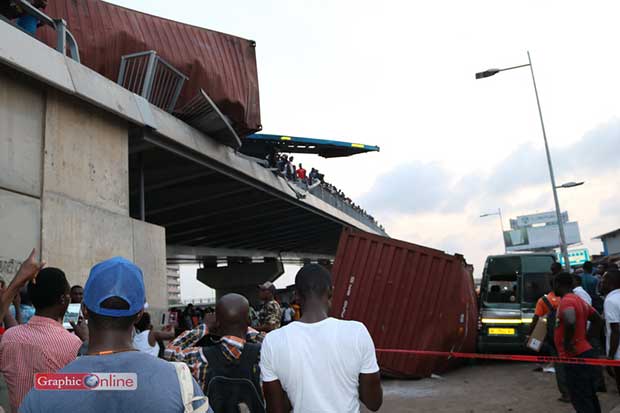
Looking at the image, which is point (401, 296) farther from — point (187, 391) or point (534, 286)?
point (187, 391)

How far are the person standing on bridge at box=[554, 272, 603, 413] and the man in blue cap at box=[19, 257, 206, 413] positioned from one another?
4570mm

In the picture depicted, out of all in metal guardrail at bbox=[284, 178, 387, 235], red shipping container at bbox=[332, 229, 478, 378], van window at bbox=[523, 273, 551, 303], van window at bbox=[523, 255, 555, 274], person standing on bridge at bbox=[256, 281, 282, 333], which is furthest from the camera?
metal guardrail at bbox=[284, 178, 387, 235]

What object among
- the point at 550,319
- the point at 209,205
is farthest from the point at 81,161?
the point at 209,205

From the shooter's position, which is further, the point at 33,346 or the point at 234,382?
the point at 234,382

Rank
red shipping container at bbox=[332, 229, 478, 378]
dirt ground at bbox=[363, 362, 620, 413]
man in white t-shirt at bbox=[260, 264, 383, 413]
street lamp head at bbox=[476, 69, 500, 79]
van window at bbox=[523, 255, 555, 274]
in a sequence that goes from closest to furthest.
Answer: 1. man in white t-shirt at bbox=[260, 264, 383, 413]
2. dirt ground at bbox=[363, 362, 620, 413]
3. red shipping container at bbox=[332, 229, 478, 378]
4. van window at bbox=[523, 255, 555, 274]
5. street lamp head at bbox=[476, 69, 500, 79]

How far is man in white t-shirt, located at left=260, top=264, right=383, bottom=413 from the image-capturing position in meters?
2.46

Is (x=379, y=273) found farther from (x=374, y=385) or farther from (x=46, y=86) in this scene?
(x=374, y=385)

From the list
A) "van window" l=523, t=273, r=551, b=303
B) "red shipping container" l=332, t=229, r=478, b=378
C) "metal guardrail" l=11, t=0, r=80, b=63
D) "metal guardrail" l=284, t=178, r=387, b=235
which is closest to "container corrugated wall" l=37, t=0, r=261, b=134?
"metal guardrail" l=11, t=0, r=80, b=63

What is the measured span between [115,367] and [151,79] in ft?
34.3

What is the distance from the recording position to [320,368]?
246 centimetres

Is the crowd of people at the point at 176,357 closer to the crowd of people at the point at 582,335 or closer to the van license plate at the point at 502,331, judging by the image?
the crowd of people at the point at 582,335

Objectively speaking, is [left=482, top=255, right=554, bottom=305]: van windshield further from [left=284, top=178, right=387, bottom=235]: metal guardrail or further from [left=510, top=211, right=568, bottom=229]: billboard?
[left=510, top=211, right=568, bottom=229]: billboard

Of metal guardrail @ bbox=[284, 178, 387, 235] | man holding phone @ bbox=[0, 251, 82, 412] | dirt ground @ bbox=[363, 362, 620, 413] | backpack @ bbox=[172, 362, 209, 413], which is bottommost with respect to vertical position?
dirt ground @ bbox=[363, 362, 620, 413]

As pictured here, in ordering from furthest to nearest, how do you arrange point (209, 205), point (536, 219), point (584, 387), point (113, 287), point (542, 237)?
point (536, 219) → point (542, 237) → point (209, 205) → point (584, 387) → point (113, 287)
